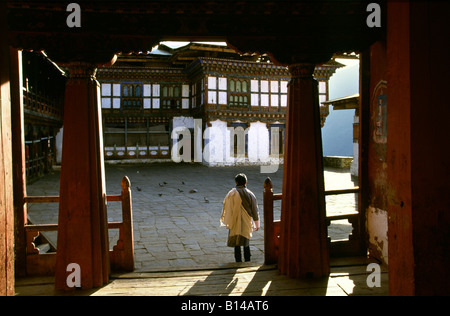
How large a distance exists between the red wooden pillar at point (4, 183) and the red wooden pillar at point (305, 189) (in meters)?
3.06

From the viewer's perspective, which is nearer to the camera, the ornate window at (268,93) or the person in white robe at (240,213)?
the person in white robe at (240,213)

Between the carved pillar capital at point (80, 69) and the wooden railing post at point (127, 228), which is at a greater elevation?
the carved pillar capital at point (80, 69)

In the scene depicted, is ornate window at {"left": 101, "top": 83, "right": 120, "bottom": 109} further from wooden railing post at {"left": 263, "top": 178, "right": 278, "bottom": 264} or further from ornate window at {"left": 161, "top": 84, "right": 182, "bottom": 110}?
wooden railing post at {"left": 263, "top": 178, "right": 278, "bottom": 264}

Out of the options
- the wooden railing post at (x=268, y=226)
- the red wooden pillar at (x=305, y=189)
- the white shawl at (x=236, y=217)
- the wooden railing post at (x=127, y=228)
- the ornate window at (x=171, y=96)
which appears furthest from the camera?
the ornate window at (x=171, y=96)

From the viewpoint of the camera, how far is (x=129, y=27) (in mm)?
3996

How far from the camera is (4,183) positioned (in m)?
1.96

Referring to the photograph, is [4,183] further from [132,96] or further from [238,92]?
[132,96]

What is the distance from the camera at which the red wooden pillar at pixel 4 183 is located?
1933 millimetres

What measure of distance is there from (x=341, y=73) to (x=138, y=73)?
357 ft

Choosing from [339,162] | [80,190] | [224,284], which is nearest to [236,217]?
[224,284]

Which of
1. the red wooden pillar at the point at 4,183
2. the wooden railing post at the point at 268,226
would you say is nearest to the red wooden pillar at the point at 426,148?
the red wooden pillar at the point at 4,183

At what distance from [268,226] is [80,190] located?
8.09 feet

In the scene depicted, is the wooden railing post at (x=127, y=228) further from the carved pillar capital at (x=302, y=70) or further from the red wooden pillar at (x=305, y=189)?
the carved pillar capital at (x=302, y=70)

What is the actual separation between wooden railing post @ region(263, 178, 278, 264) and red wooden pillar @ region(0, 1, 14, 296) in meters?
3.20
